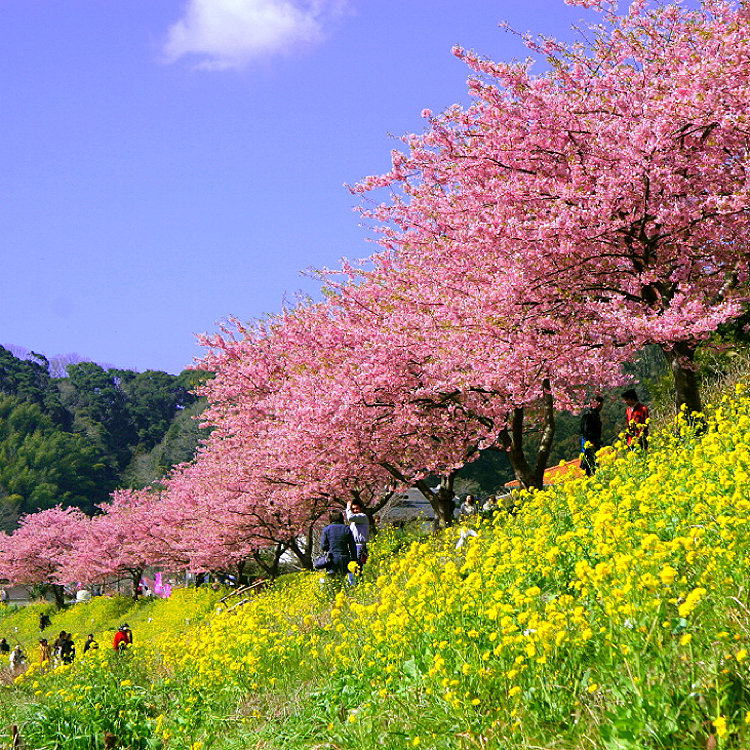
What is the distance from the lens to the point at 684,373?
11.4 m

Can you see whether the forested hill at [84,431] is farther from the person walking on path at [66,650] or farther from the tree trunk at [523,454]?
the tree trunk at [523,454]

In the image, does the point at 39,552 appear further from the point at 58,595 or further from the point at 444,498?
the point at 444,498

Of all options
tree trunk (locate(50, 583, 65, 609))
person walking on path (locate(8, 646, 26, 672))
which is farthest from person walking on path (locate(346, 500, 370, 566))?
tree trunk (locate(50, 583, 65, 609))

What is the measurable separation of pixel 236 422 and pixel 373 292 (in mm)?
7061

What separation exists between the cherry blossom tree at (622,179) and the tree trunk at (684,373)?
0.02 meters

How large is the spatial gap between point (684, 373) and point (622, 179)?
3.32 m

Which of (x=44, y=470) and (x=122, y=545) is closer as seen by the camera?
(x=122, y=545)

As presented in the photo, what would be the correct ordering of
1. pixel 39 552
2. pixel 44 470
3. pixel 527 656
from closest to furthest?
1. pixel 527 656
2. pixel 39 552
3. pixel 44 470

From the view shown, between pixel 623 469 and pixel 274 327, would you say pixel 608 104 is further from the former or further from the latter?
pixel 274 327

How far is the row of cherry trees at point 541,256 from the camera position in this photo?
9.71 m

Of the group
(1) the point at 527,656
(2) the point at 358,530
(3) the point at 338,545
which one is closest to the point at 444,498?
(2) the point at 358,530

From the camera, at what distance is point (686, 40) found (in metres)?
9.99

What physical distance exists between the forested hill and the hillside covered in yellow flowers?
211ft

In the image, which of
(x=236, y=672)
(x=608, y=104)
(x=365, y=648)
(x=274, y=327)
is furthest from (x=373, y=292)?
(x=365, y=648)
